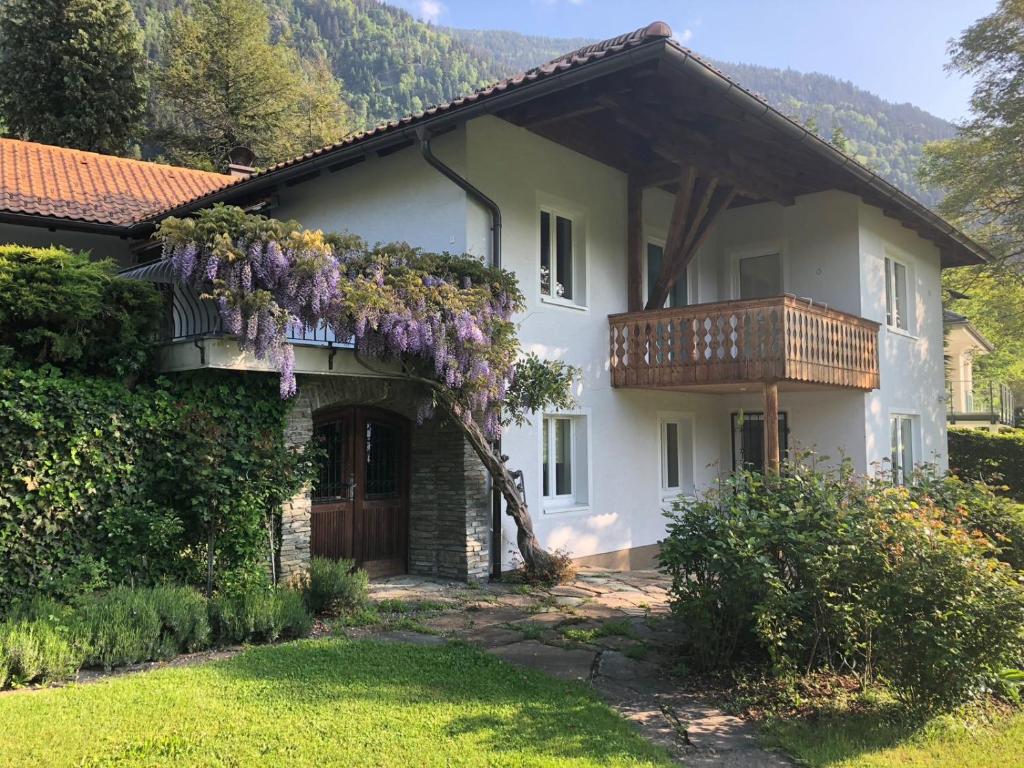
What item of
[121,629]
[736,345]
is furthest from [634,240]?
[121,629]

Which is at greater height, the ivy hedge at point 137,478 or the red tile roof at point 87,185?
the red tile roof at point 87,185

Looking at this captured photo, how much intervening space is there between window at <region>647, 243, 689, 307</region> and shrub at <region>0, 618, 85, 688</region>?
9.78 m


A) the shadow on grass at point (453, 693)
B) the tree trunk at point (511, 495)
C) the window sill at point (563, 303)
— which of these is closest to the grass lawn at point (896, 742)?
the shadow on grass at point (453, 693)

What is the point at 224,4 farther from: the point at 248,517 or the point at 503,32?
the point at 503,32

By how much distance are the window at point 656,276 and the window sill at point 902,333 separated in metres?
4.08

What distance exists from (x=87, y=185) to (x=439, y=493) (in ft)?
31.4

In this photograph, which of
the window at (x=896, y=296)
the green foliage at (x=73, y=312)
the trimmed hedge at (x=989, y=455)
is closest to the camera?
the green foliage at (x=73, y=312)

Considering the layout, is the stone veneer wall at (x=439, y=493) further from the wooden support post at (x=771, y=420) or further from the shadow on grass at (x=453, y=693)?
the wooden support post at (x=771, y=420)

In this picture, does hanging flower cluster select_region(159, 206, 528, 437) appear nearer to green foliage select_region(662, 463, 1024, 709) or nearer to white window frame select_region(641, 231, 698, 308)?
green foliage select_region(662, 463, 1024, 709)

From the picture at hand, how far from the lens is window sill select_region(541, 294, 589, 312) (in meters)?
10.9

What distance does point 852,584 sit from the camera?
17.4 feet

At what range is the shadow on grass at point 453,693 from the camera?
14.9 feet

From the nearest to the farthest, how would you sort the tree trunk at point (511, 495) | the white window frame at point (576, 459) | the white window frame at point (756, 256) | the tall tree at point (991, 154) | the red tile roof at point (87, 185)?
the tree trunk at point (511, 495) → the white window frame at point (576, 459) → the red tile roof at point (87, 185) → the white window frame at point (756, 256) → the tall tree at point (991, 154)

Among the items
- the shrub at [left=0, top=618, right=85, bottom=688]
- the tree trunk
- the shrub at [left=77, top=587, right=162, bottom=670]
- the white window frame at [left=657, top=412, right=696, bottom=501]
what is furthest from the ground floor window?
the shrub at [left=0, top=618, right=85, bottom=688]
